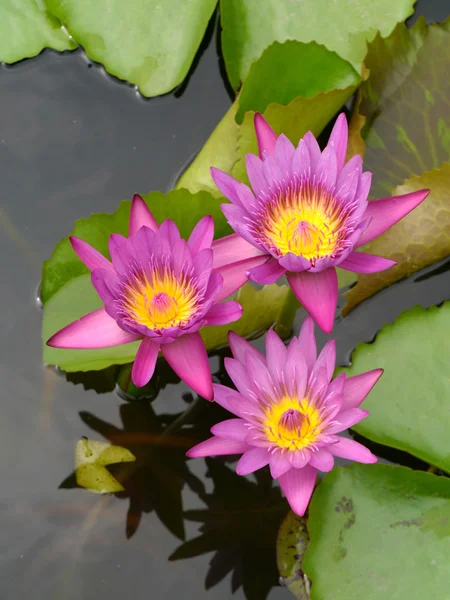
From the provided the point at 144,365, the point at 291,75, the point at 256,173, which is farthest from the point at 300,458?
the point at 291,75

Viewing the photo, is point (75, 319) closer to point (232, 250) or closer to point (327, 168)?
point (232, 250)

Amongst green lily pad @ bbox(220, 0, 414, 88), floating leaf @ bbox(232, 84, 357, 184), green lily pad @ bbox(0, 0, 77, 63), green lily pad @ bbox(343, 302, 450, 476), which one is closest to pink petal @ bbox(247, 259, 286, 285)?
green lily pad @ bbox(343, 302, 450, 476)

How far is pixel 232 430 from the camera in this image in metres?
1.42

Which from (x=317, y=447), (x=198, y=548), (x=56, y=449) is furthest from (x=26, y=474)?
(x=317, y=447)

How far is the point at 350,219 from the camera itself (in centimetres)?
140

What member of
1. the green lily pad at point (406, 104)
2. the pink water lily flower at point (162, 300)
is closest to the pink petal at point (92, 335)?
the pink water lily flower at point (162, 300)

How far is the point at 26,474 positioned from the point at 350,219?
1.18 m

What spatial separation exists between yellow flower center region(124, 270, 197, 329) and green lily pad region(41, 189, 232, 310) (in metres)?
0.39

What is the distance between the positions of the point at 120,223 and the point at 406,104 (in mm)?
951

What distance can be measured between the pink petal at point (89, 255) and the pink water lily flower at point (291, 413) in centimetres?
34

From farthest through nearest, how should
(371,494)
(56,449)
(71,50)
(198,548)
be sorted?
1. (71,50)
2. (56,449)
3. (198,548)
4. (371,494)

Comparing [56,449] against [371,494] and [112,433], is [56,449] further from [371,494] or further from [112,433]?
[371,494]

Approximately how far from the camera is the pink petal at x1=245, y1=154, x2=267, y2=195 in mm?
1427

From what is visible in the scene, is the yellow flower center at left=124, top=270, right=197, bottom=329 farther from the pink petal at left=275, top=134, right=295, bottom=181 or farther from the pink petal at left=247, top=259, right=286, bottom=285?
the pink petal at left=275, top=134, right=295, bottom=181
